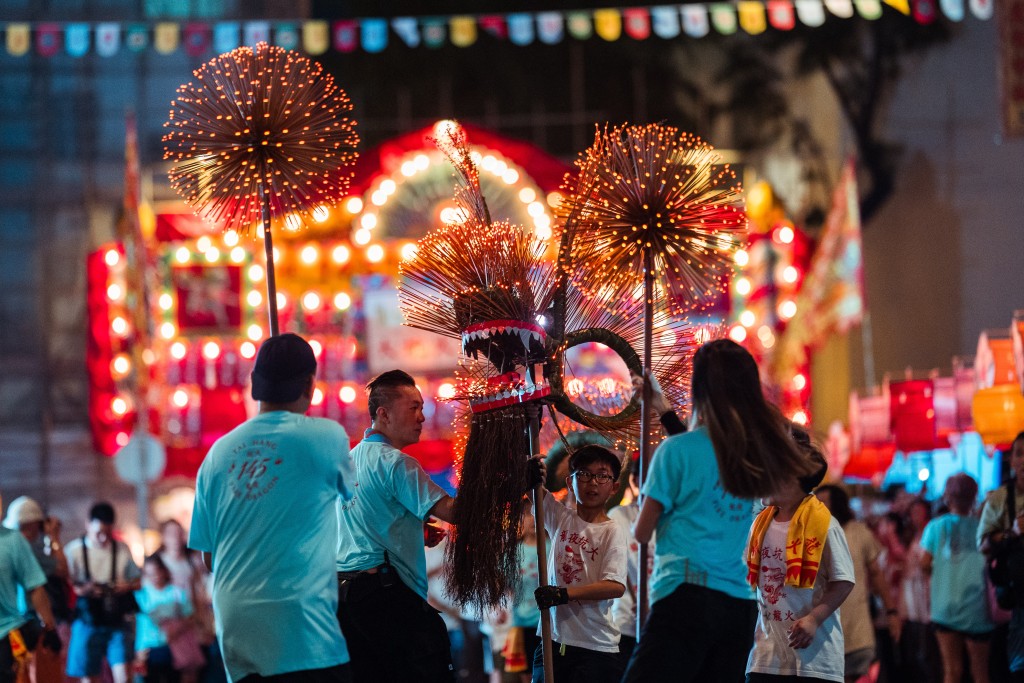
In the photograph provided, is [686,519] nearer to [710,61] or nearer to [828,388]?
[828,388]

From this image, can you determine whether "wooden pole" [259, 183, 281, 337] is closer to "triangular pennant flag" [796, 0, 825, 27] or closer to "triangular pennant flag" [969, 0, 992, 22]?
→ "triangular pennant flag" [796, 0, 825, 27]

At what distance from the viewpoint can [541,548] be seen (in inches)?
267

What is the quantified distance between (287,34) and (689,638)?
1140 cm

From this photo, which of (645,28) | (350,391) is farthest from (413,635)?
(350,391)

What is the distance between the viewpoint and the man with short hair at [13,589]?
27.6 feet

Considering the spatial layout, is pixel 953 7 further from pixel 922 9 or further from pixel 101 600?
pixel 101 600

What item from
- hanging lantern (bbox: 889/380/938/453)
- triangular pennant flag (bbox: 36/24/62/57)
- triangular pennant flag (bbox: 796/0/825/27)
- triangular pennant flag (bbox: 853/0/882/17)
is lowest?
hanging lantern (bbox: 889/380/938/453)

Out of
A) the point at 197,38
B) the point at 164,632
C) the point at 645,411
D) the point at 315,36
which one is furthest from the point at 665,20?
the point at 645,411

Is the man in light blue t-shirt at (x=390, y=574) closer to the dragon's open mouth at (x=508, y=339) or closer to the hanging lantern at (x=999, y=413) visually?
the dragon's open mouth at (x=508, y=339)

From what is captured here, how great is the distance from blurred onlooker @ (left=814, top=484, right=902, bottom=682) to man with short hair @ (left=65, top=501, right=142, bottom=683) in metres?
6.16

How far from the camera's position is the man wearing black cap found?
17.4 feet

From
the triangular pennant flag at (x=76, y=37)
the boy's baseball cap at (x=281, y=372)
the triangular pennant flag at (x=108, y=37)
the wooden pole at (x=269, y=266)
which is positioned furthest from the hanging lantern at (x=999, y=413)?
the triangular pennant flag at (x=76, y=37)

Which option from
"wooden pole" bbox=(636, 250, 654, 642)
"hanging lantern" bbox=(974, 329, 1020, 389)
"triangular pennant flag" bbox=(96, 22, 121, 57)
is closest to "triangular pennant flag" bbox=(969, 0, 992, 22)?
"hanging lantern" bbox=(974, 329, 1020, 389)

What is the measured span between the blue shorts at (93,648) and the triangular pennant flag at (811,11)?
8.89m
